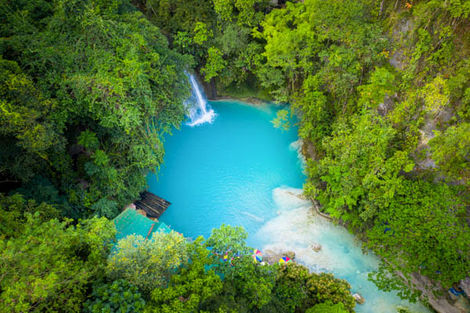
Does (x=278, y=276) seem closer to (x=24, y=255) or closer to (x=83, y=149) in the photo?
(x=24, y=255)

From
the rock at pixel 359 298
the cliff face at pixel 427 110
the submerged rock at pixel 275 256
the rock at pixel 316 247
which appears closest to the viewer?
the cliff face at pixel 427 110

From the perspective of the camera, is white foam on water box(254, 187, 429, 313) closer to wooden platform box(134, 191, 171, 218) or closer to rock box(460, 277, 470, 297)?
rock box(460, 277, 470, 297)

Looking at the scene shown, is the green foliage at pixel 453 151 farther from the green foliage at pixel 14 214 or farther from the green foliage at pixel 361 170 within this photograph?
the green foliage at pixel 14 214

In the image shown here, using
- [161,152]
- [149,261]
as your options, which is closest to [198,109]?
[161,152]

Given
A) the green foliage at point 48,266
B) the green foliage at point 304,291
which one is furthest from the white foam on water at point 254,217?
the green foliage at point 48,266

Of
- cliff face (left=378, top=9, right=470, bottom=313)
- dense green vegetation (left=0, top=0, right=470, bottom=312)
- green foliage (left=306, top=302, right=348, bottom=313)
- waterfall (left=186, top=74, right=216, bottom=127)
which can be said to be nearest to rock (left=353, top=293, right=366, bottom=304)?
dense green vegetation (left=0, top=0, right=470, bottom=312)

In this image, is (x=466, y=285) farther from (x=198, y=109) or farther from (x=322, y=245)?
(x=198, y=109)
